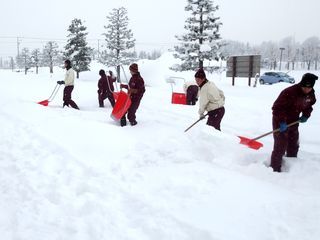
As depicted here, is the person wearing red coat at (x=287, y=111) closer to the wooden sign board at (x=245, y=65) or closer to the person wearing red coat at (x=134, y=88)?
the person wearing red coat at (x=134, y=88)

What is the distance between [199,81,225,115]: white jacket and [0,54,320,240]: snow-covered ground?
47 cm

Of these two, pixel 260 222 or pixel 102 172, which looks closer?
pixel 260 222

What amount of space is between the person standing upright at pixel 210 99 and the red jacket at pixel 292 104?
1.35 m

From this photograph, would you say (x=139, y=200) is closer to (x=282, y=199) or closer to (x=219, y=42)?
(x=282, y=199)

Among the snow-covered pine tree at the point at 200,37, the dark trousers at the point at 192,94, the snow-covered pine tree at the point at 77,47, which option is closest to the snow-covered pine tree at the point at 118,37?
the snow-covered pine tree at the point at 77,47

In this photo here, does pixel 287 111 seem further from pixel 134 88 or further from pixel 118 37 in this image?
pixel 118 37

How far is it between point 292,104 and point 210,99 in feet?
5.30

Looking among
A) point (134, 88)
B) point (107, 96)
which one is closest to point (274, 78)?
point (107, 96)

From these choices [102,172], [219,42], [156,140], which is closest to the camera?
[102,172]

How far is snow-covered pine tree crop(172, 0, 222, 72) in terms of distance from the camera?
2327 cm

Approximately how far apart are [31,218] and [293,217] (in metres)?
2.61

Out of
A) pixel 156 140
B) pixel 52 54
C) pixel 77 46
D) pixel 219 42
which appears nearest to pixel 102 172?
pixel 156 140

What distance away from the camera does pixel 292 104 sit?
4715mm

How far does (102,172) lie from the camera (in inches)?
172
